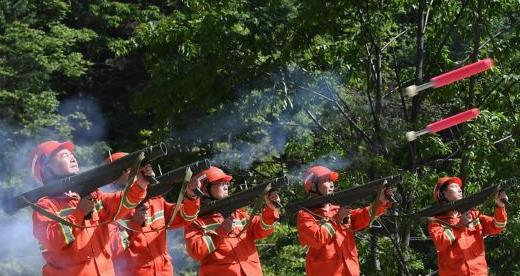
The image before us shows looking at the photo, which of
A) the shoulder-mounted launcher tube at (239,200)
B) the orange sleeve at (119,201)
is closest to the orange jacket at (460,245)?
the shoulder-mounted launcher tube at (239,200)

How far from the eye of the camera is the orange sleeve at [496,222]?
9.56 m

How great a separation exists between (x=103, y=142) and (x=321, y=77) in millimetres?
10467

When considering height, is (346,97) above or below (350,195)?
above

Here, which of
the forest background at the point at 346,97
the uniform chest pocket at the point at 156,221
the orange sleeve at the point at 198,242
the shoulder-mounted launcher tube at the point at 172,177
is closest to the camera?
the shoulder-mounted launcher tube at the point at 172,177

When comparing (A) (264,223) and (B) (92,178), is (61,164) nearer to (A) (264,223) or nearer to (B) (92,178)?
(B) (92,178)

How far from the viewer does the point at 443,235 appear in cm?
945

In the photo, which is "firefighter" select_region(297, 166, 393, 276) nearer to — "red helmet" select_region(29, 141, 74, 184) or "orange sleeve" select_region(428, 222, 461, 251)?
"orange sleeve" select_region(428, 222, 461, 251)

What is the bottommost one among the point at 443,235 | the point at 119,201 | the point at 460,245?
the point at 460,245

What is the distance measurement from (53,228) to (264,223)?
7.71 ft

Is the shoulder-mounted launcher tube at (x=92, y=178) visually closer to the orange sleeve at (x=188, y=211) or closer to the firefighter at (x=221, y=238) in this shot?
the orange sleeve at (x=188, y=211)

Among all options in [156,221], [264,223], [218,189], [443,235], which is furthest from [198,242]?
[443,235]

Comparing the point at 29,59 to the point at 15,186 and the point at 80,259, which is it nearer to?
the point at 15,186

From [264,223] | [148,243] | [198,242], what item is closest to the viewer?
[148,243]

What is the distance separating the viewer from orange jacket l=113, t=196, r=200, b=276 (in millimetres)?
8055
